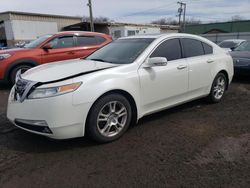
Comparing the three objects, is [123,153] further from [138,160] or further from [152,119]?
[152,119]

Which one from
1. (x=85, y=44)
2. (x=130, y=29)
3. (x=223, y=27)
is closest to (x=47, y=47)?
(x=85, y=44)

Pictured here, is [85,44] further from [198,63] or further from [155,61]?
[155,61]

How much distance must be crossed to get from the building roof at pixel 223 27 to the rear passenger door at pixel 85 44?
122 feet

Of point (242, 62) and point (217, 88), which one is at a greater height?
point (242, 62)

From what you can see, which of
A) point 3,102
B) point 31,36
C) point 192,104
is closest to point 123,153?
point 192,104

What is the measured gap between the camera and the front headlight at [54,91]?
113 inches

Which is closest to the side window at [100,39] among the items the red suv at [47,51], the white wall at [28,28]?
the red suv at [47,51]

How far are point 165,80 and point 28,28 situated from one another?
1207 inches

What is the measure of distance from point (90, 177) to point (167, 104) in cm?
196

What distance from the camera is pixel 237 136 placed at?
11.5 feet

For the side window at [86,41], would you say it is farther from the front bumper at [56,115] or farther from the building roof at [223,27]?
the building roof at [223,27]

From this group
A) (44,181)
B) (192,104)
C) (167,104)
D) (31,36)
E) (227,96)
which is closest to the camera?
(44,181)

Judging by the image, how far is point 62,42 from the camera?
24.4 feet

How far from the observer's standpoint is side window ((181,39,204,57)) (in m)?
4.37
